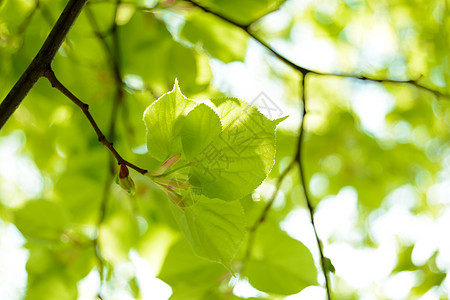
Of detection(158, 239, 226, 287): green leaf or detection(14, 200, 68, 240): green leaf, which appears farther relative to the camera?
detection(14, 200, 68, 240): green leaf

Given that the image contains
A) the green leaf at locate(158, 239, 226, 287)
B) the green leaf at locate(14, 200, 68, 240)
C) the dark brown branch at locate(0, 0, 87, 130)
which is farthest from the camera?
the green leaf at locate(14, 200, 68, 240)

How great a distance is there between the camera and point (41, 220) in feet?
2.59

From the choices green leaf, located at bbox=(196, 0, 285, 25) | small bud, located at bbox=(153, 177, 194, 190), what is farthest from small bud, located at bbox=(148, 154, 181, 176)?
green leaf, located at bbox=(196, 0, 285, 25)

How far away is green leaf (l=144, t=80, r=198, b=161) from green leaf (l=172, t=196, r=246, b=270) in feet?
0.20

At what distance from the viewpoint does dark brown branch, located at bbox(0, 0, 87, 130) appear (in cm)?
35

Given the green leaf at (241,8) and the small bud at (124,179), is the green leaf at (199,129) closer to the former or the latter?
the small bud at (124,179)

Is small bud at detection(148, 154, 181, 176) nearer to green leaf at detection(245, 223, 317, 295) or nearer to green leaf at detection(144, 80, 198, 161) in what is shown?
green leaf at detection(144, 80, 198, 161)

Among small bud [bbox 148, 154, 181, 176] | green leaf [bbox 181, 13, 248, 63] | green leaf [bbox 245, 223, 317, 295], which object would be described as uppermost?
small bud [bbox 148, 154, 181, 176]

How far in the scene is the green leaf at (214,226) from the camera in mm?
402

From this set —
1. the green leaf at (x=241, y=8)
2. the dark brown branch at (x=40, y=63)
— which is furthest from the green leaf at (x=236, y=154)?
Result: the green leaf at (x=241, y=8)

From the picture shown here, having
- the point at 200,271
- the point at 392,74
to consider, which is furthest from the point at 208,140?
the point at 392,74

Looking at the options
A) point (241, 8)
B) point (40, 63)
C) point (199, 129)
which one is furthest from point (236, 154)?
point (241, 8)

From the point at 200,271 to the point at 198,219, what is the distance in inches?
10.8

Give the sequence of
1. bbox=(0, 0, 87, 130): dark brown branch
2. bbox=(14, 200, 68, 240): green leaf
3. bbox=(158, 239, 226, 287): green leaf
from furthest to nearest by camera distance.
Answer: bbox=(14, 200, 68, 240): green leaf, bbox=(158, 239, 226, 287): green leaf, bbox=(0, 0, 87, 130): dark brown branch
